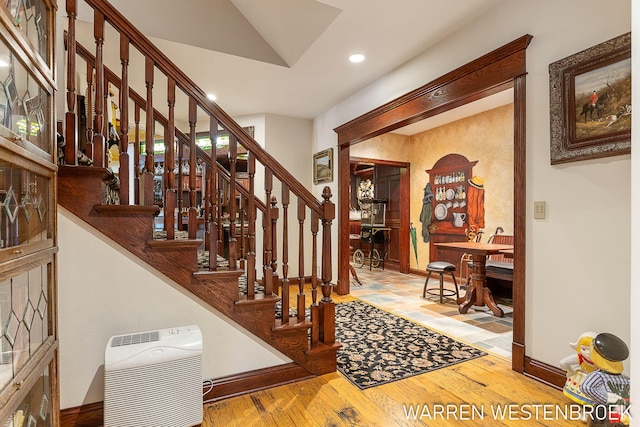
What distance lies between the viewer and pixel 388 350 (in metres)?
2.59

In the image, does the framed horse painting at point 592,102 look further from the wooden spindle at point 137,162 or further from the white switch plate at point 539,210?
the wooden spindle at point 137,162

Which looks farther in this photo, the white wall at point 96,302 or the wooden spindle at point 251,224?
the wooden spindle at point 251,224

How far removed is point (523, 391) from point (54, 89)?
2.93 metres

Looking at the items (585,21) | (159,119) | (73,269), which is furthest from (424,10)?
(73,269)

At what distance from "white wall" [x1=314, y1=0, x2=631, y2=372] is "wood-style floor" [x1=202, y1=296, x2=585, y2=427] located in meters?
0.35

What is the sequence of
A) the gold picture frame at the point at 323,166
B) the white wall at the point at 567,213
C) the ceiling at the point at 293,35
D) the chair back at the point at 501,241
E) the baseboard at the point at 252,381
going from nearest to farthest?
the white wall at the point at 567,213 < the baseboard at the point at 252,381 < the ceiling at the point at 293,35 < the chair back at the point at 501,241 < the gold picture frame at the point at 323,166

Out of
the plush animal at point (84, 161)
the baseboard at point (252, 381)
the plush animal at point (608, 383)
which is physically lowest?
the baseboard at point (252, 381)

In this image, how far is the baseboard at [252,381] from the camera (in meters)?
1.86

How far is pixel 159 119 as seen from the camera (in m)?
2.69

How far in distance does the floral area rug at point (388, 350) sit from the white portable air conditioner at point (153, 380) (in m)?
1.03

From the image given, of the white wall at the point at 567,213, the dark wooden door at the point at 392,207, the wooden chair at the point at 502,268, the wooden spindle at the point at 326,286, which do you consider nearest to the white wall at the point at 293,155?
the dark wooden door at the point at 392,207

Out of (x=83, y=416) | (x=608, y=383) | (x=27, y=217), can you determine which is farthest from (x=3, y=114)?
(x=608, y=383)

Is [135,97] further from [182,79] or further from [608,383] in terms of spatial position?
[608,383]

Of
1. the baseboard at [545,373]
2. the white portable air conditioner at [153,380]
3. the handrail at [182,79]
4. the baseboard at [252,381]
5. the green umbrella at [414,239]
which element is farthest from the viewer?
the green umbrella at [414,239]
